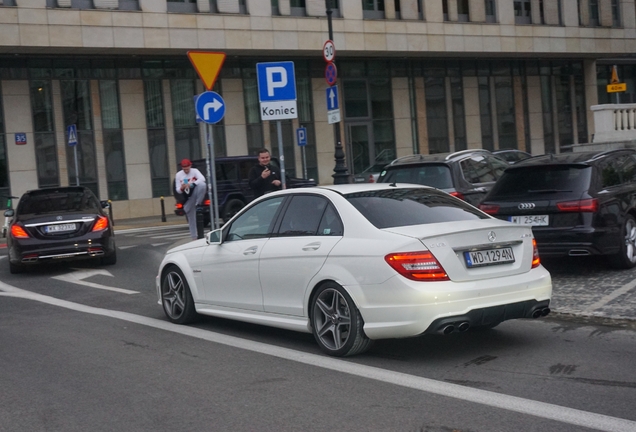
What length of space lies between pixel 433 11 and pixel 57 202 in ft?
89.9

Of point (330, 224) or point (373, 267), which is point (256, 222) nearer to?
point (330, 224)

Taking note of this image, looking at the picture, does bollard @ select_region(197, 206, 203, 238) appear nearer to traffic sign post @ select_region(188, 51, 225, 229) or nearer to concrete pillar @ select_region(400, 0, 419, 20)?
traffic sign post @ select_region(188, 51, 225, 229)

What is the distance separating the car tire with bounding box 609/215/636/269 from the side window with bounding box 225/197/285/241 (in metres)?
4.82

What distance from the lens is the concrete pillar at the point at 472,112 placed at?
4347 cm

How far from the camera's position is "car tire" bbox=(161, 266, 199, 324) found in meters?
9.14

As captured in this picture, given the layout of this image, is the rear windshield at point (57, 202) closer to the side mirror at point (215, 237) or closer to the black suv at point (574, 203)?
the side mirror at point (215, 237)

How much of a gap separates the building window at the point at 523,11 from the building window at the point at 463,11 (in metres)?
2.74

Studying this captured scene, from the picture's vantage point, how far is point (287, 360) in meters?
7.21

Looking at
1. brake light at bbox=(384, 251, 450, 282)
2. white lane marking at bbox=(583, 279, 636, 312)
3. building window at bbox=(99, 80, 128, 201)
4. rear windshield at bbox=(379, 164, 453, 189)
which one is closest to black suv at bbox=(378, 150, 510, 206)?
Result: rear windshield at bbox=(379, 164, 453, 189)

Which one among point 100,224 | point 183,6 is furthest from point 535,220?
point 183,6

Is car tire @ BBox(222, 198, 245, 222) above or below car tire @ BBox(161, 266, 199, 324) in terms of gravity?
above

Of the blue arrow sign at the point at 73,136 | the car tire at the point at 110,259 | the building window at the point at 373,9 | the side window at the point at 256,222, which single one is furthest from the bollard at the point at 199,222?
the building window at the point at 373,9

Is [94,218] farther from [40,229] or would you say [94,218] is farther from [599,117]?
[599,117]

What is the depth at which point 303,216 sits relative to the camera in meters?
7.84
